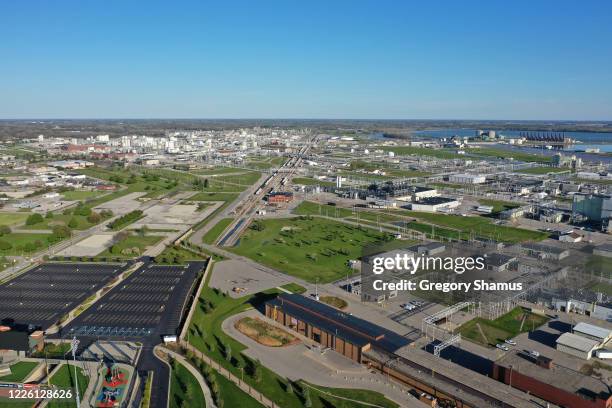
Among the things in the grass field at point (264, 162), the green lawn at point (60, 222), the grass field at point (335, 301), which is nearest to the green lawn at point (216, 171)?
the grass field at point (264, 162)

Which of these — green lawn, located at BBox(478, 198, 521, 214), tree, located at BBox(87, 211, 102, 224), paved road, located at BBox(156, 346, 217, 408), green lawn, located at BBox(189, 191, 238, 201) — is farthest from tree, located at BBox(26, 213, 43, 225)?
green lawn, located at BBox(478, 198, 521, 214)

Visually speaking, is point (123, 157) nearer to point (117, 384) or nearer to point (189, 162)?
point (189, 162)

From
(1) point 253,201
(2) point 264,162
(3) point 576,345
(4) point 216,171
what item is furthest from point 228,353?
(2) point 264,162

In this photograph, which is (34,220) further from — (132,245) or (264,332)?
(264,332)

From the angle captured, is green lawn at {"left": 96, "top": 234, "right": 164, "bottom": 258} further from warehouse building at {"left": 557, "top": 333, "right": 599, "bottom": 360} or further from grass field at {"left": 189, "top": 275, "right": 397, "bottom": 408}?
warehouse building at {"left": 557, "top": 333, "right": 599, "bottom": 360}

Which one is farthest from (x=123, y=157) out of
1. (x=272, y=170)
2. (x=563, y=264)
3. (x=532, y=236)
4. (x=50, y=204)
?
(x=563, y=264)

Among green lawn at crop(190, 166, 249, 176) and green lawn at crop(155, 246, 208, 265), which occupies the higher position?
green lawn at crop(190, 166, 249, 176)

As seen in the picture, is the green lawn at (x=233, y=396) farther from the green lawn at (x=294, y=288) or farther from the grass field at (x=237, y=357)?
the green lawn at (x=294, y=288)
